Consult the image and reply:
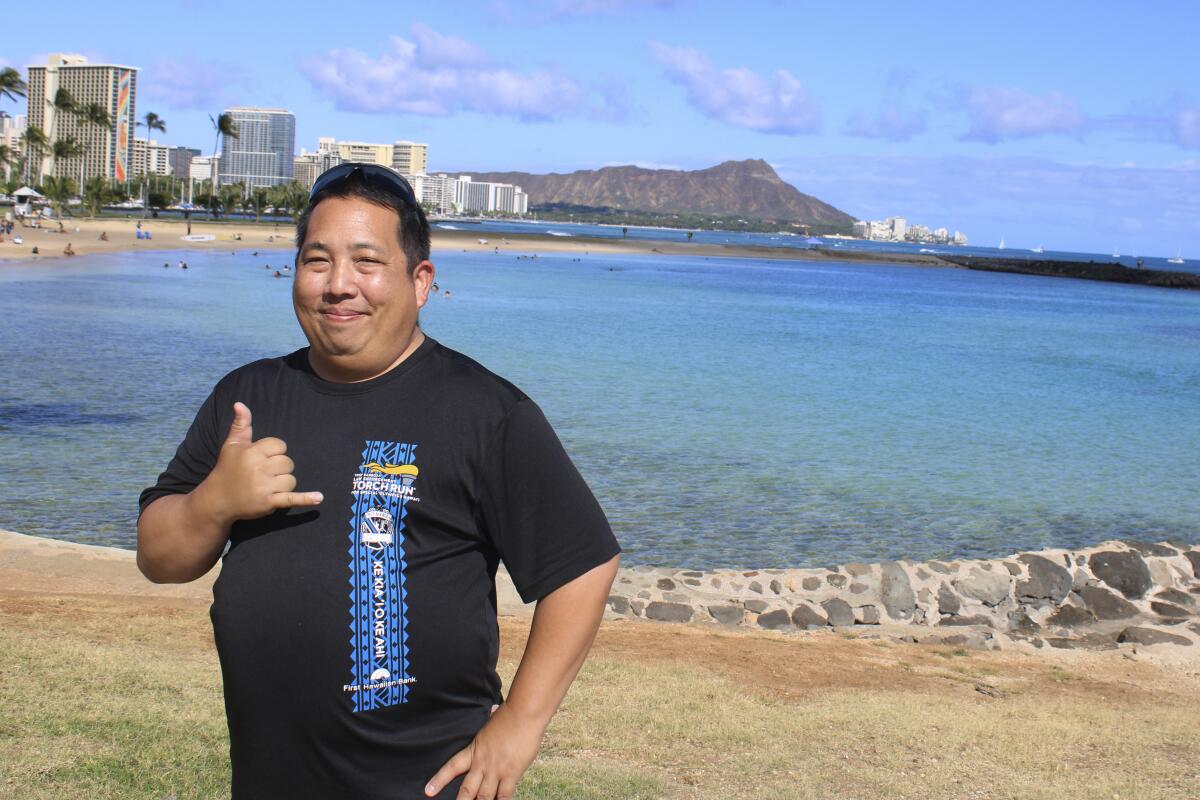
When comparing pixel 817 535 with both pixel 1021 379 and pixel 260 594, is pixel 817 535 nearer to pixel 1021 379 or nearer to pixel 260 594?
pixel 260 594

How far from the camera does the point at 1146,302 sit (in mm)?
98438

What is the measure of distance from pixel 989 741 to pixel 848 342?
1601 inches

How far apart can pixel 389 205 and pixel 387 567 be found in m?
0.73

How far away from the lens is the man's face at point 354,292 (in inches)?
92.7

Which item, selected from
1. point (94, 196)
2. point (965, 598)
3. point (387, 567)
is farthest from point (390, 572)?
point (94, 196)

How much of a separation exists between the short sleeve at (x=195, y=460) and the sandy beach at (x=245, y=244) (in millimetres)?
55471

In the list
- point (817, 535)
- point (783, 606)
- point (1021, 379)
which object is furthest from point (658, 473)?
point (1021, 379)

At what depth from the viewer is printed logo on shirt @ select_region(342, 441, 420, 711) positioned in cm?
223

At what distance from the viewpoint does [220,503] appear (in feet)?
7.32

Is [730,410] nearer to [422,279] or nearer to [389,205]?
[422,279]

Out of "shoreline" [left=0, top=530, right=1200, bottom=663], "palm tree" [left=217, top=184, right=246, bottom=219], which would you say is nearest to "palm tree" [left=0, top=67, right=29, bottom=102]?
"palm tree" [left=217, top=184, right=246, bottom=219]

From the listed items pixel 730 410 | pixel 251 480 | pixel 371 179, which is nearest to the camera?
pixel 251 480

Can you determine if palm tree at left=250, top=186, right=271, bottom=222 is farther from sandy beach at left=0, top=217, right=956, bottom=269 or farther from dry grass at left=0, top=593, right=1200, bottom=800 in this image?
dry grass at left=0, top=593, right=1200, bottom=800

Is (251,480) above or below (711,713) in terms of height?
above
